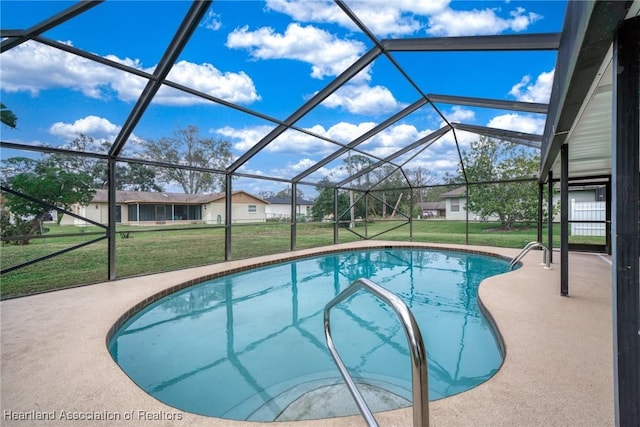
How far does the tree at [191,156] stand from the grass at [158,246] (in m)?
1.19

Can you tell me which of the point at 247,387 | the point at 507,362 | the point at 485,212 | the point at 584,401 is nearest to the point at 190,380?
the point at 247,387

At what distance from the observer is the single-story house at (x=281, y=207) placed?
1051 cm

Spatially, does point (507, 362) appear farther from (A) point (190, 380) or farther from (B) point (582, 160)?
(B) point (582, 160)

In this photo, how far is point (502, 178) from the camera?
13.6 m

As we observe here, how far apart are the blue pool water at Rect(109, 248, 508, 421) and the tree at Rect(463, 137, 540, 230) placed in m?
8.65

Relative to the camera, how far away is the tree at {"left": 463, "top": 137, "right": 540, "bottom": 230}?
12812 millimetres

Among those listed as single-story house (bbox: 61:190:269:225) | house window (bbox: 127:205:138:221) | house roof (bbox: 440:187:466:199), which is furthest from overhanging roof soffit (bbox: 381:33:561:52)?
house roof (bbox: 440:187:466:199)

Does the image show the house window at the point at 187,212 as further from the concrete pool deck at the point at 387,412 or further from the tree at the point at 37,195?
the concrete pool deck at the point at 387,412

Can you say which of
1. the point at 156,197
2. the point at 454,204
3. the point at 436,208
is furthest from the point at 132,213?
the point at 436,208

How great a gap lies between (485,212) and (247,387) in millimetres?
13666

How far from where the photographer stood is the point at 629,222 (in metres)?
1.24

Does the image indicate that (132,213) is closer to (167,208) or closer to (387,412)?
(167,208)

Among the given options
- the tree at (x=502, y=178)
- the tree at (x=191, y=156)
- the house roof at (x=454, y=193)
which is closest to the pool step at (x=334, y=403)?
the tree at (x=191, y=156)

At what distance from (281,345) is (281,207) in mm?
7634
